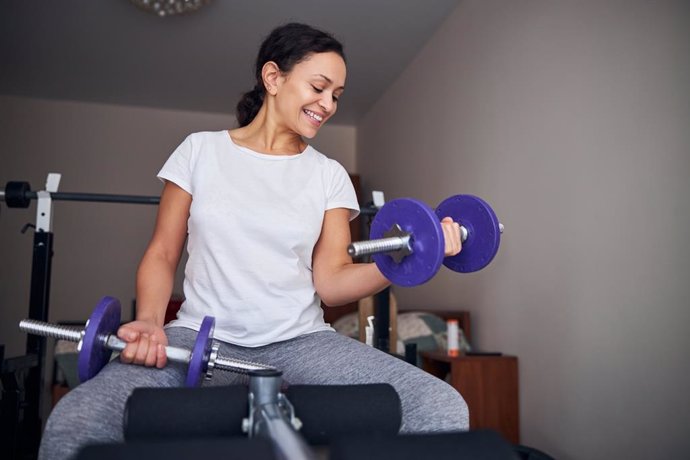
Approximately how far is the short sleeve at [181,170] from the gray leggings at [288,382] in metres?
0.29

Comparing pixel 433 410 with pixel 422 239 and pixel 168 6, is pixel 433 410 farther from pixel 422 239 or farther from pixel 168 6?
pixel 168 6

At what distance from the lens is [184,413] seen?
2.57 feet

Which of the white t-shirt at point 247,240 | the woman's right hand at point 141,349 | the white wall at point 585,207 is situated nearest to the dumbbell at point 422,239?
the white t-shirt at point 247,240

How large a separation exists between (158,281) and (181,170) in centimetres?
23

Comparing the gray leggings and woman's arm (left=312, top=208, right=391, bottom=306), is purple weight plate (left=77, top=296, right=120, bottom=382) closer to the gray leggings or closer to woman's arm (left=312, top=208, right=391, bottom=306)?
the gray leggings

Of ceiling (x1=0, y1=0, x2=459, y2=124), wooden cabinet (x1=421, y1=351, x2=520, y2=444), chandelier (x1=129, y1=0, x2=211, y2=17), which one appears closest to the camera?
wooden cabinet (x1=421, y1=351, x2=520, y2=444)

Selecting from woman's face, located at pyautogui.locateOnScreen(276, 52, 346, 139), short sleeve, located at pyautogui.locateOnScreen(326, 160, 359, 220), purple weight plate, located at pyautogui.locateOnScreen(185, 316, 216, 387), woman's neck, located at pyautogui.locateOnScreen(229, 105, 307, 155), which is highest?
woman's face, located at pyautogui.locateOnScreen(276, 52, 346, 139)

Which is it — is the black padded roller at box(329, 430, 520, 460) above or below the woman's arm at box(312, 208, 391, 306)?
below

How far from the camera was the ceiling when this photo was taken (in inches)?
131

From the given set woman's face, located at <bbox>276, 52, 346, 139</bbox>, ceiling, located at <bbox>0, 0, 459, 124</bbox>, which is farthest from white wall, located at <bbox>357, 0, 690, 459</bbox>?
woman's face, located at <bbox>276, 52, 346, 139</bbox>

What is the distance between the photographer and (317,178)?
1337 mm

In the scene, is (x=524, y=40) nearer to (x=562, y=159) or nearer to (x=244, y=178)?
(x=562, y=159)

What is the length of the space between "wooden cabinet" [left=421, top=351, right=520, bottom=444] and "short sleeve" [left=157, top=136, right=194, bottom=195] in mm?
1552

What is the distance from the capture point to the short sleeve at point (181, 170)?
4.14 ft
